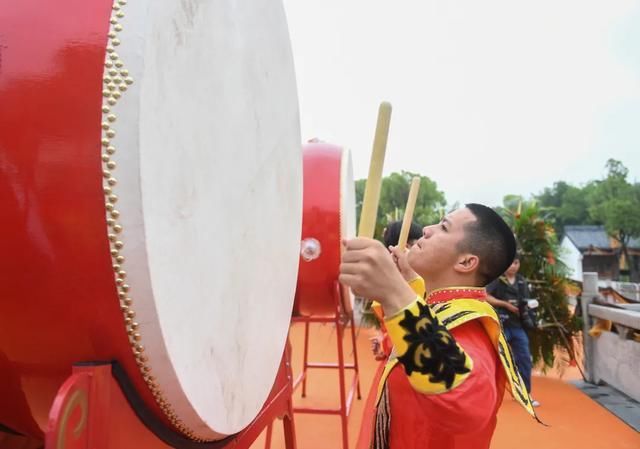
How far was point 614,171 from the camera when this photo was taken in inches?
1099

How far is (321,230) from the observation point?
292 cm

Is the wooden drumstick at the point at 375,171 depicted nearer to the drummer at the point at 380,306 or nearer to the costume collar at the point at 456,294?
the drummer at the point at 380,306

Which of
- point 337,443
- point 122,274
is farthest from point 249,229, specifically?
point 337,443

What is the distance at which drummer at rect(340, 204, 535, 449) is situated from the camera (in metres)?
0.76

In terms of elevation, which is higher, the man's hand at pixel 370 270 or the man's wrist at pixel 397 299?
the man's hand at pixel 370 270

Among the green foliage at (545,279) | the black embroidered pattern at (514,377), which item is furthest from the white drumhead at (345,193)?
the green foliage at (545,279)

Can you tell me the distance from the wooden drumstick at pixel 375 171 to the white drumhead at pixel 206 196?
0.29 m

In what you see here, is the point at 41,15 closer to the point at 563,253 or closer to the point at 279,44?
the point at 279,44

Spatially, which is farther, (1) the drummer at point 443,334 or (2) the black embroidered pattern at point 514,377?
(2) the black embroidered pattern at point 514,377

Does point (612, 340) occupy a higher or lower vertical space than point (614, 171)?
lower

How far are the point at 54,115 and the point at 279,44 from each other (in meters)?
0.78

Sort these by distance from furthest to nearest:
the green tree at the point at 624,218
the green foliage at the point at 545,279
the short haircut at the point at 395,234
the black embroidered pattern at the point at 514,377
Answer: the green tree at the point at 624,218, the green foliage at the point at 545,279, the short haircut at the point at 395,234, the black embroidered pattern at the point at 514,377

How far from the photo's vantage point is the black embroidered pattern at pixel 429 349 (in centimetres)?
77

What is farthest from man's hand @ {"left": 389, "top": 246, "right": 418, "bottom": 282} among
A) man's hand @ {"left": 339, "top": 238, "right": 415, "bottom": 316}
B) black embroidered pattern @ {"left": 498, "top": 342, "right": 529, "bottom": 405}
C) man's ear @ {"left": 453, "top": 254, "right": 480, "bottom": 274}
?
man's hand @ {"left": 339, "top": 238, "right": 415, "bottom": 316}
